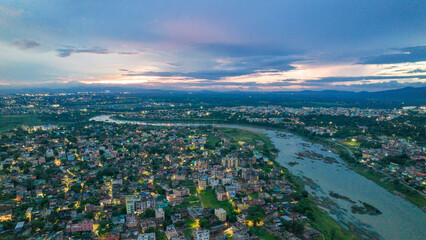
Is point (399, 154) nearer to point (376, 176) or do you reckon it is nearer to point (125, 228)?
point (376, 176)

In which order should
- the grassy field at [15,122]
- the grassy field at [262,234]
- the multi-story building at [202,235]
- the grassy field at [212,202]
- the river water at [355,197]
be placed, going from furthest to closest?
the grassy field at [15,122], the grassy field at [212,202], the river water at [355,197], the grassy field at [262,234], the multi-story building at [202,235]

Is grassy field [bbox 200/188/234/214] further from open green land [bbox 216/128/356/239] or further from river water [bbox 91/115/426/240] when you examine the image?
river water [bbox 91/115/426/240]

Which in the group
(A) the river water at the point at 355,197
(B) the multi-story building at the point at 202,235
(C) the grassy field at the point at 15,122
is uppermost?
(C) the grassy field at the point at 15,122

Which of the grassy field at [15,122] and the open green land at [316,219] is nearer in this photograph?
the open green land at [316,219]

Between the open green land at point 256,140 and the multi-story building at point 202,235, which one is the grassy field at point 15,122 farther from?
the multi-story building at point 202,235

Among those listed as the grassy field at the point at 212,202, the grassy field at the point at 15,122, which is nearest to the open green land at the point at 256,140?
the grassy field at the point at 212,202
